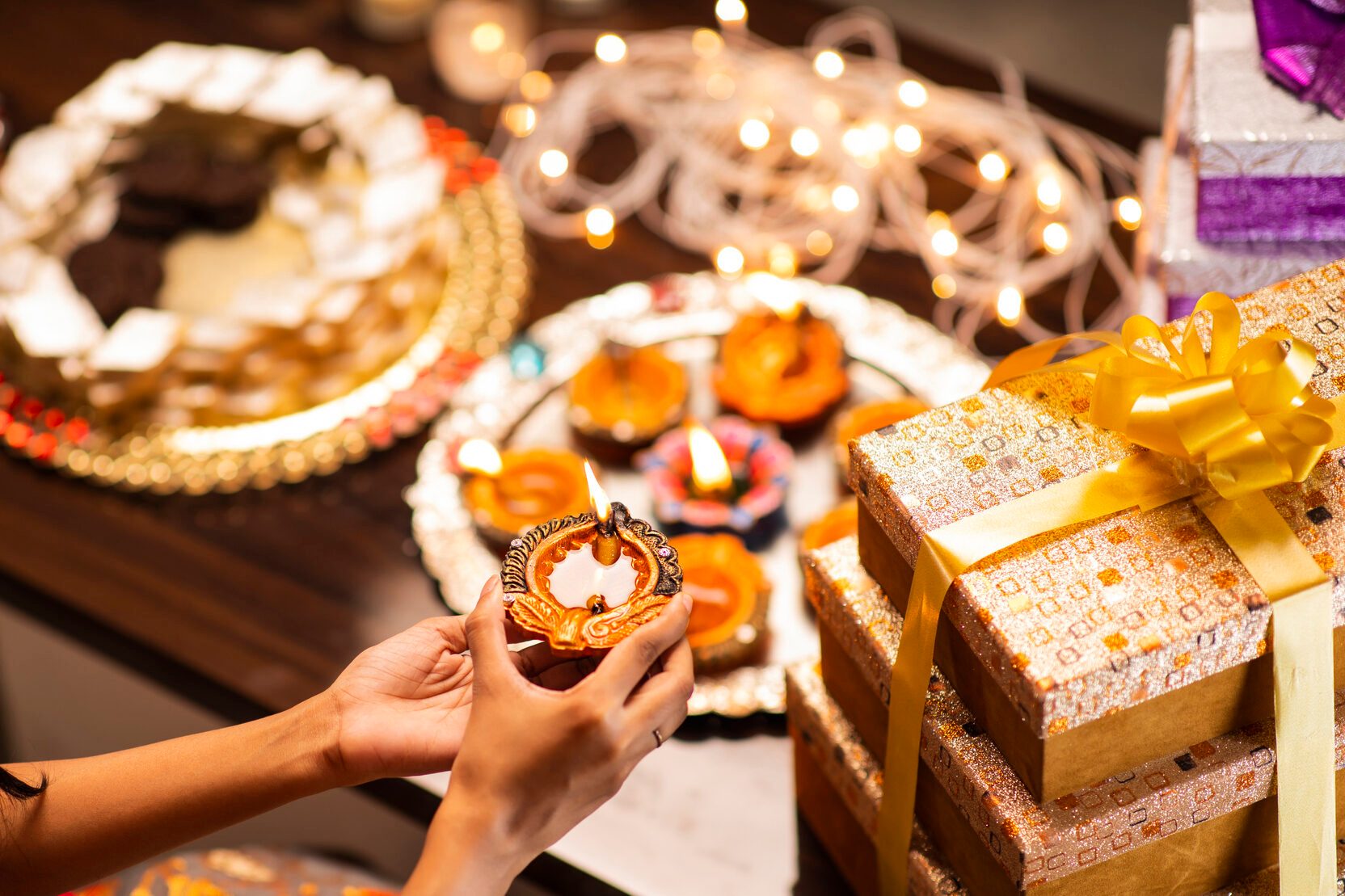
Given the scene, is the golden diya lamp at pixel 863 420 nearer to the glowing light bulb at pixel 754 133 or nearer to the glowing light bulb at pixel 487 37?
the glowing light bulb at pixel 754 133

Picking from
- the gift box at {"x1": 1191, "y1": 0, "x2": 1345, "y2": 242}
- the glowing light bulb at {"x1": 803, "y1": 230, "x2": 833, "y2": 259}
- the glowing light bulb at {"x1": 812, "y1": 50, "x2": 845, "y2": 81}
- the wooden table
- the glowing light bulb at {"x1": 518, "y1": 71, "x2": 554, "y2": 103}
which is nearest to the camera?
the gift box at {"x1": 1191, "y1": 0, "x2": 1345, "y2": 242}

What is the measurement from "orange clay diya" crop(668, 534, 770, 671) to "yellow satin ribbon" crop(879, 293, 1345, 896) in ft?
1.16

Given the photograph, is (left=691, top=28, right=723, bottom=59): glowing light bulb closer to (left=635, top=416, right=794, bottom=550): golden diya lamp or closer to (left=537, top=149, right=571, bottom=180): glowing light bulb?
(left=537, top=149, right=571, bottom=180): glowing light bulb

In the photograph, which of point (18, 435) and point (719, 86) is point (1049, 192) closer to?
point (719, 86)

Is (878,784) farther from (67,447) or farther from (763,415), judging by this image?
(67,447)

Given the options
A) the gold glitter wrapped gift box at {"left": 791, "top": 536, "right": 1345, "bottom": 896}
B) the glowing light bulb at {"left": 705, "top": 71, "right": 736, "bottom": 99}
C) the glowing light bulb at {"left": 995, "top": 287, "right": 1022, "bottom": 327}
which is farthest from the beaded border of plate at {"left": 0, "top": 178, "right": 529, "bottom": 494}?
the gold glitter wrapped gift box at {"left": 791, "top": 536, "right": 1345, "bottom": 896}

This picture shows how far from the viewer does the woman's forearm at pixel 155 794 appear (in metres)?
0.94

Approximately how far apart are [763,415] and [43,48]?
1468mm

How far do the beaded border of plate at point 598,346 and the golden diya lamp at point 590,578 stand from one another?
1.34 feet

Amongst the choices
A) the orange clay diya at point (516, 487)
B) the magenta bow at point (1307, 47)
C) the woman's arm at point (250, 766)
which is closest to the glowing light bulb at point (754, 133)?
the orange clay diya at point (516, 487)

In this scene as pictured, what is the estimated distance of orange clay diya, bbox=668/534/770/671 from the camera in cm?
121

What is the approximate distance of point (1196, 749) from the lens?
84 centimetres

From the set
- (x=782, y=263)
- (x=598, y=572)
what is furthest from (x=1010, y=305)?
(x=598, y=572)

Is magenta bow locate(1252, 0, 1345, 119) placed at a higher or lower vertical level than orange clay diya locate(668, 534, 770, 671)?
higher
